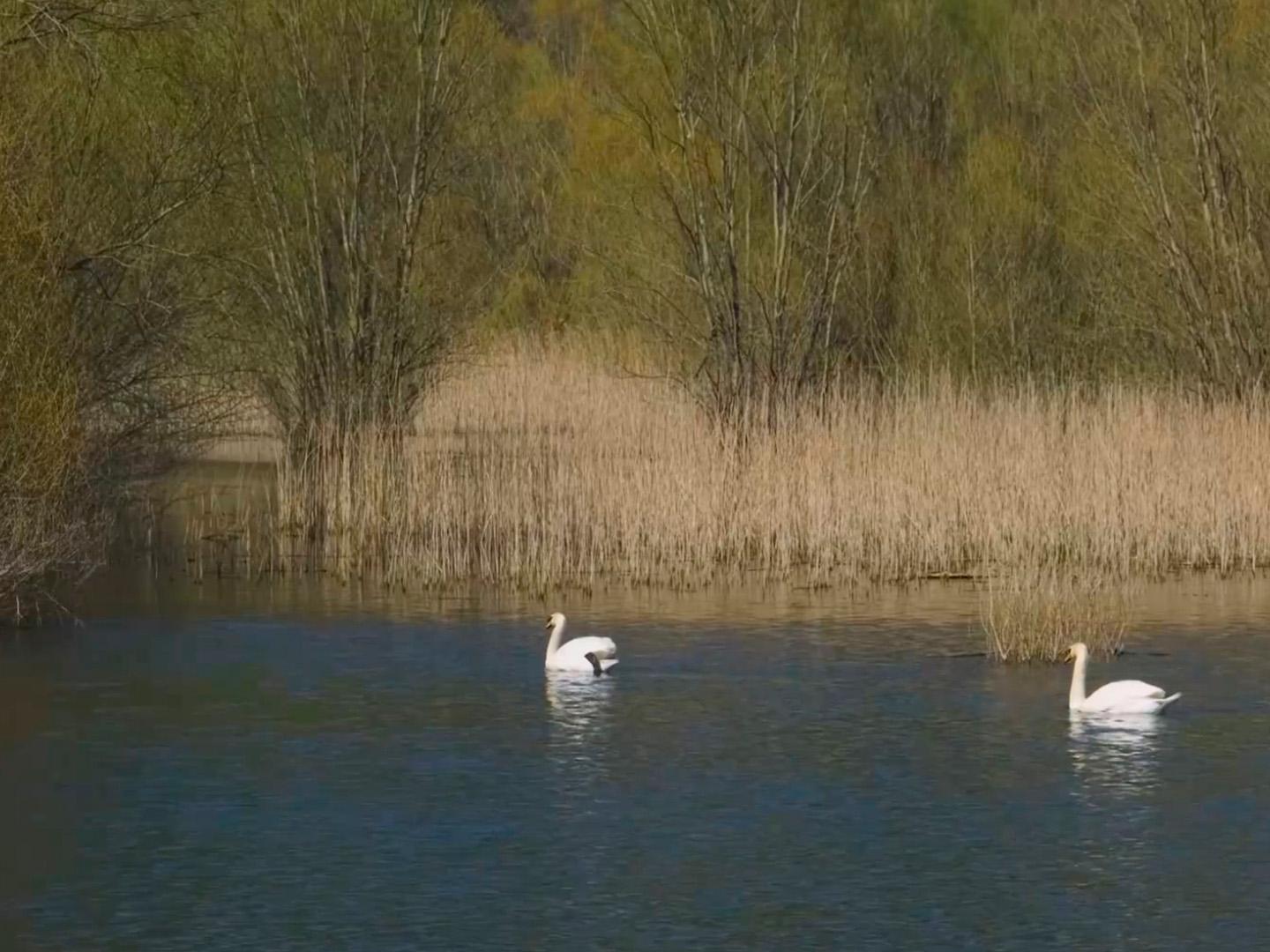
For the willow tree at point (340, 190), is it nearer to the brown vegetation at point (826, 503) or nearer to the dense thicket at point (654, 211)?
the dense thicket at point (654, 211)

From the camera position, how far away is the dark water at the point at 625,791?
28.2 ft

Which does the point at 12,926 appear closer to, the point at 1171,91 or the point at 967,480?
the point at 967,480

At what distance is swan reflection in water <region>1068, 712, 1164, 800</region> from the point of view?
1070 cm

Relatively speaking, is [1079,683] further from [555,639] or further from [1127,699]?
[555,639]

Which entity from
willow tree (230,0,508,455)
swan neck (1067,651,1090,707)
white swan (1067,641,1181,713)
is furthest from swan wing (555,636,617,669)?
willow tree (230,0,508,455)

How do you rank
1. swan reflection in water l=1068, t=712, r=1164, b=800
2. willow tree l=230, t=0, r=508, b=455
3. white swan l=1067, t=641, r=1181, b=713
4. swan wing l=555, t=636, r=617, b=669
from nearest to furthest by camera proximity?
1. swan reflection in water l=1068, t=712, r=1164, b=800
2. white swan l=1067, t=641, r=1181, b=713
3. swan wing l=555, t=636, r=617, b=669
4. willow tree l=230, t=0, r=508, b=455

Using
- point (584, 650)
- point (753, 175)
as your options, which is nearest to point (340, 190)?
point (753, 175)

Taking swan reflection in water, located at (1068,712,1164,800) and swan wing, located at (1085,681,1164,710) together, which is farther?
swan wing, located at (1085,681,1164,710)

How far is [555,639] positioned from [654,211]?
11.1 meters

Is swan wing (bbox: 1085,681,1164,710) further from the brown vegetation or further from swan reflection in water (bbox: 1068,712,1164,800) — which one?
the brown vegetation

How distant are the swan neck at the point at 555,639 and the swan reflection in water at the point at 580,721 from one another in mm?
214

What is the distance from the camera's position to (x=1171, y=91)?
23031mm

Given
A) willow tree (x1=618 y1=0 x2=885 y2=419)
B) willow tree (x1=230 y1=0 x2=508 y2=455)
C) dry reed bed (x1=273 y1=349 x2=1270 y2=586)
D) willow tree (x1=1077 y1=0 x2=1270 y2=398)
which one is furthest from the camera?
willow tree (x1=1077 y1=0 x2=1270 y2=398)

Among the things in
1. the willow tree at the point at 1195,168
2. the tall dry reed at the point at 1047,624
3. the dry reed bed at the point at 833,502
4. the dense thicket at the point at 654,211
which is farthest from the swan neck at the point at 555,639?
the willow tree at the point at 1195,168
